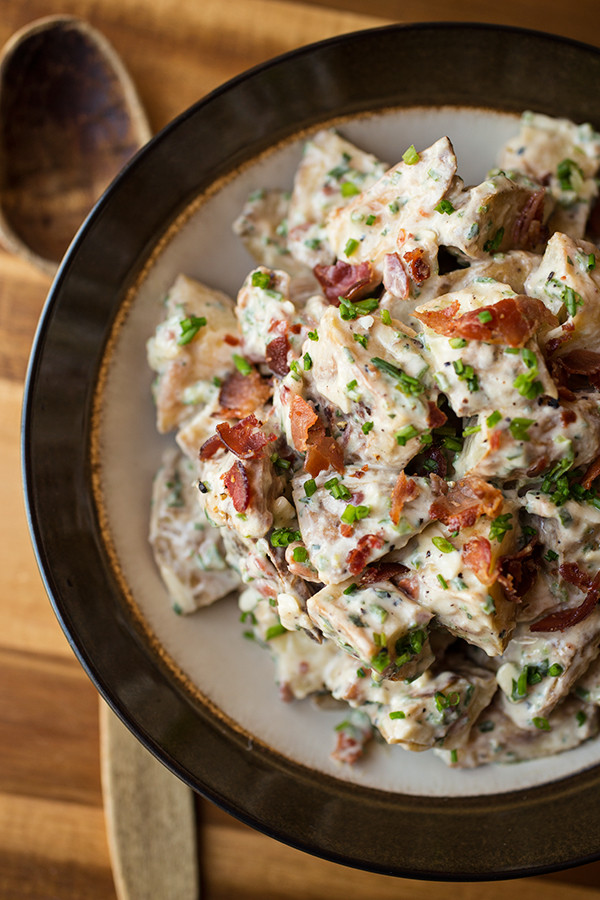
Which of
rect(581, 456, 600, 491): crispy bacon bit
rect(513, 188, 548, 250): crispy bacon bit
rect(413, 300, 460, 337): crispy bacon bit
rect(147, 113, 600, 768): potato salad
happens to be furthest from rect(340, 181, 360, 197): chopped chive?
rect(581, 456, 600, 491): crispy bacon bit

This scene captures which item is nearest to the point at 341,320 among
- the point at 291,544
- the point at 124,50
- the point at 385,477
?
the point at 385,477

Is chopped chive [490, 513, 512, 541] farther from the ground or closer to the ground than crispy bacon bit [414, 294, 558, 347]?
closer to the ground

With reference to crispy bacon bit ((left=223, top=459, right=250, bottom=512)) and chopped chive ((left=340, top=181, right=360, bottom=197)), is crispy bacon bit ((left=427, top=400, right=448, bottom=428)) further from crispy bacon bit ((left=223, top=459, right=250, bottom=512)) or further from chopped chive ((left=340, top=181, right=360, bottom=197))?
chopped chive ((left=340, top=181, right=360, bottom=197))

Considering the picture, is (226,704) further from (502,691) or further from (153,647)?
(502,691)

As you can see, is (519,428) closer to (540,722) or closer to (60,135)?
(540,722)

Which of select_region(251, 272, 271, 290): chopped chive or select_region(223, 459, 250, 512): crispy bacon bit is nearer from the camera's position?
select_region(223, 459, 250, 512): crispy bacon bit
